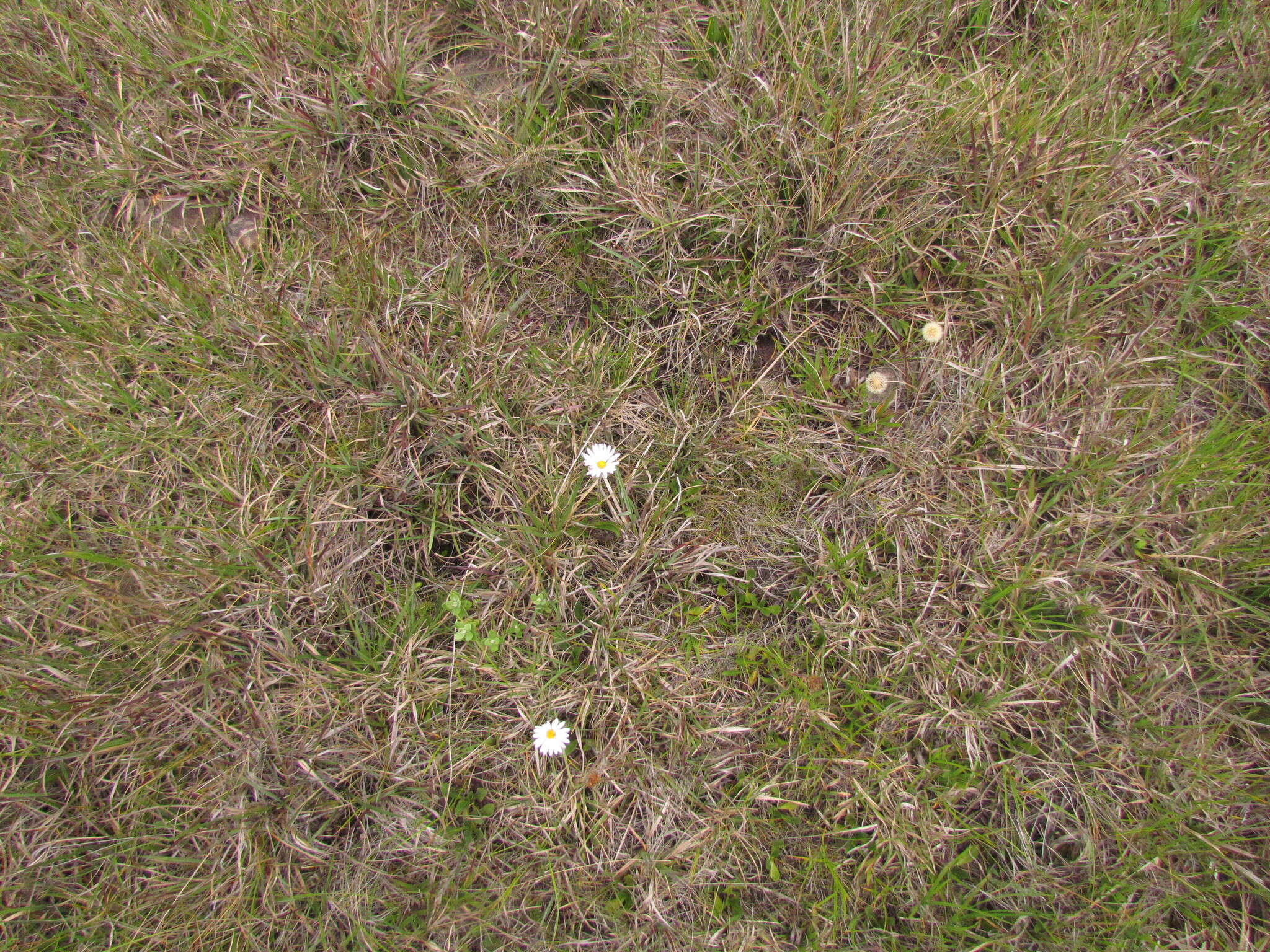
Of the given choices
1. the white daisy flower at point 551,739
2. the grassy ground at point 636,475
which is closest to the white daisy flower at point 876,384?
the grassy ground at point 636,475

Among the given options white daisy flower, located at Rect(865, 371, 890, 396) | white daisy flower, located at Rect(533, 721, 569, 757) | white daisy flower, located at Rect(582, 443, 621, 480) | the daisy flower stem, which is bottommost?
white daisy flower, located at Rect(533, 721, 569, 757)

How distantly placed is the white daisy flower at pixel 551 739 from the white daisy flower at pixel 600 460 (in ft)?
1.93

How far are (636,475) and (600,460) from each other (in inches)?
3.9

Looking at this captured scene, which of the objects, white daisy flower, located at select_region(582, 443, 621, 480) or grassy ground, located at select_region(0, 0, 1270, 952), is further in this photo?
white daisy flower, located at select_region(582, 443, 621, 480)

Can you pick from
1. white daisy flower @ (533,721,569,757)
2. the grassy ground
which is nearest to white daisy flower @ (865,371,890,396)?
the grassy ground

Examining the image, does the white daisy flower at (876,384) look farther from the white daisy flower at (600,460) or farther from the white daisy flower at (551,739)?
the white daisy flower at (551,739)

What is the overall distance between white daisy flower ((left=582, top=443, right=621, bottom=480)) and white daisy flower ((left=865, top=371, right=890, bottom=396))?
0.65m

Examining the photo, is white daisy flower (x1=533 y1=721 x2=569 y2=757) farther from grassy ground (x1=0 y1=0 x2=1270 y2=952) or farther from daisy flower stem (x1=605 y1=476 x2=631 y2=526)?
daisy flower stem (x1=605 y1=476 x2=631 y2=526)

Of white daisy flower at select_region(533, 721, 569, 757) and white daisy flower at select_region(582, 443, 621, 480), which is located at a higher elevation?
white daisy flower at select_region(582, 443, 621, 480)

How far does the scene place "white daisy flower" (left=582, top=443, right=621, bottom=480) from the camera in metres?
1.85

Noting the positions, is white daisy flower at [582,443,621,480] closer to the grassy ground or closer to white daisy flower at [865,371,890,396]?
the grassy ground

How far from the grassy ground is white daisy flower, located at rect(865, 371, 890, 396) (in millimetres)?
36

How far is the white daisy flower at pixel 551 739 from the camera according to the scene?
1690 millimetres

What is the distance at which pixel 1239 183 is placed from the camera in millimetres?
2002
